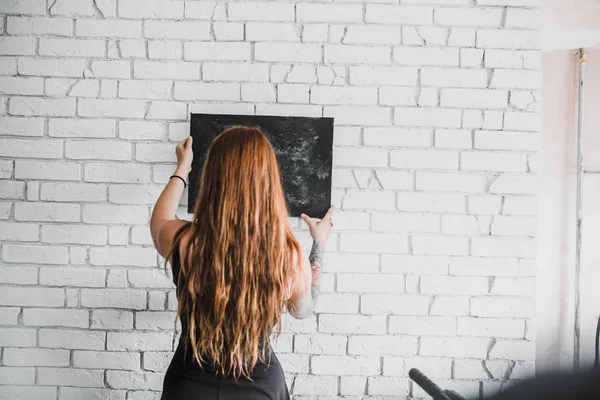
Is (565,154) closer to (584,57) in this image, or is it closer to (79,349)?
(584,57)

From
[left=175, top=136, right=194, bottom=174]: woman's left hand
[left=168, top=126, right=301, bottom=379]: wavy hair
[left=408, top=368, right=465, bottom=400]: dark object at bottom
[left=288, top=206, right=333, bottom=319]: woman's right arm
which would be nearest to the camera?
[left=408, top=368, right=465, bottom=400]: dark object at bottom

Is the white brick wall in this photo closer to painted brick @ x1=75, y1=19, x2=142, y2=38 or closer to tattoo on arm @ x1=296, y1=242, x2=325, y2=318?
painted brick @ x1=75, y1=19, x2=142, y2=38

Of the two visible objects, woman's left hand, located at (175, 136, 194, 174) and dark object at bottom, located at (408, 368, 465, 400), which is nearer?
dark object at bottom, located at (408, 368, 465, 400)

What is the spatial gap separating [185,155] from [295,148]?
42 cm

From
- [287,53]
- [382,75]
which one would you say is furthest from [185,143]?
[382,75]

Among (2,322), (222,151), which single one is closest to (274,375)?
(222,151)

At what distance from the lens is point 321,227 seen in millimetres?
1703

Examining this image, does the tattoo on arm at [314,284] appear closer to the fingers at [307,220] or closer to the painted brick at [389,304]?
the fingers at [307,220]

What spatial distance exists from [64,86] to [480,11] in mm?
1682

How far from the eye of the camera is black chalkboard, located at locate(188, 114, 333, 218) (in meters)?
1.82

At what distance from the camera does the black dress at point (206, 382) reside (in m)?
1.33

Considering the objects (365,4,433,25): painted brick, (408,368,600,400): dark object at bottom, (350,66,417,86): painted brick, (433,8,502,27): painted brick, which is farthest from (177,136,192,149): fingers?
(408,368,600,400): dark object at bottom

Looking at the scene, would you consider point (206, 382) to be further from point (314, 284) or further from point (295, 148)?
point (295, 148)

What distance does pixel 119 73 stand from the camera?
6.06ft
